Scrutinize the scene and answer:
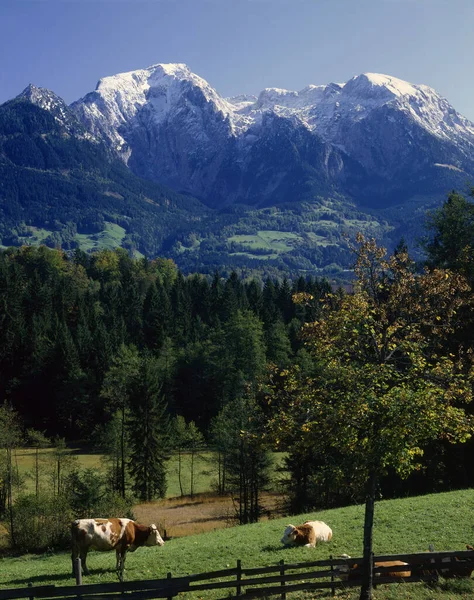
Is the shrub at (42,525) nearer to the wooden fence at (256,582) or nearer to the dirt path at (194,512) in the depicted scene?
the dirt path at (194,512)

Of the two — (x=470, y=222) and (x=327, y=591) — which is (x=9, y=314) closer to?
(x=470, y=222)

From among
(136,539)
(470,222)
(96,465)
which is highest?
(470,222)

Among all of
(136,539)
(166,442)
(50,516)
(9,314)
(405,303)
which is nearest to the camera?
(405,303)

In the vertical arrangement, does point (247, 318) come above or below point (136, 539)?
above

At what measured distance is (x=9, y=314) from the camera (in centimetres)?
12306

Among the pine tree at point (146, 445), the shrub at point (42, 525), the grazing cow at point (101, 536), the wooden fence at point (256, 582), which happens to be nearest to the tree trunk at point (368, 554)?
the wooden fence at point (256, 582)

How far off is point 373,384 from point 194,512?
161 ft

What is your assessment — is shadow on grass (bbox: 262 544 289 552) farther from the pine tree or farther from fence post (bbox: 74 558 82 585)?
the pine tree

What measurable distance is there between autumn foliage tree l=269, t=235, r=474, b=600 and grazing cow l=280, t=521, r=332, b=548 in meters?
9.12

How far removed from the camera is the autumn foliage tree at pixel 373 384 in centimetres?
1708

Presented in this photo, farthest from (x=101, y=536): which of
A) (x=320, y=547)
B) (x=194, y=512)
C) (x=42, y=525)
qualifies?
(x=194, y=512)

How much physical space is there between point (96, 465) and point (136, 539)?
187 feet

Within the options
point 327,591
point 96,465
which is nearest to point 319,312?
point 327,591

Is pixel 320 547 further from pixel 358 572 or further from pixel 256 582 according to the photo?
pixel 256 582
